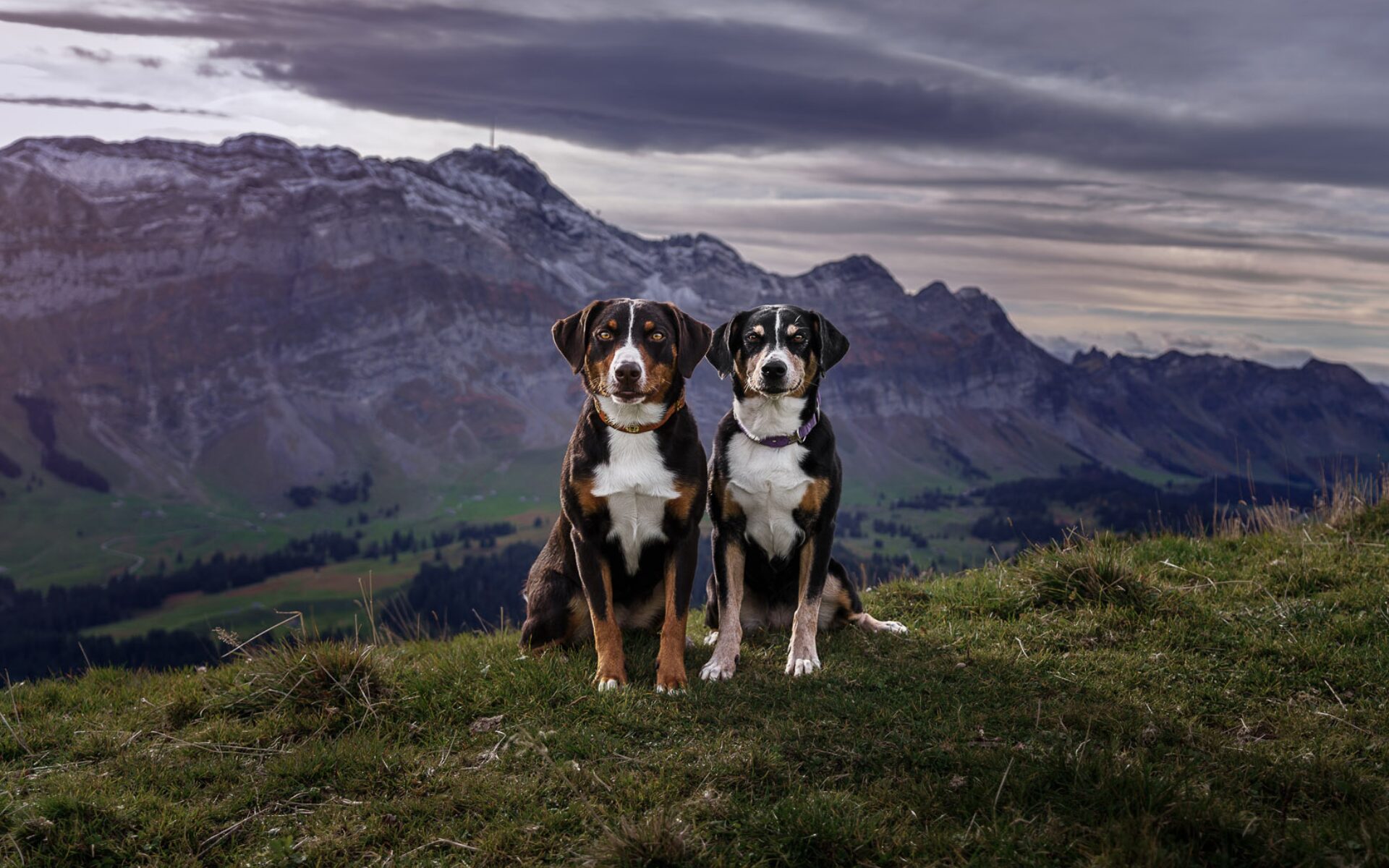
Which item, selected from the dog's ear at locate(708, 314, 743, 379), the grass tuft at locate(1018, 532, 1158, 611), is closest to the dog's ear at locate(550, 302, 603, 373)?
the dog's ear at locate(708, 314, 743, 379)

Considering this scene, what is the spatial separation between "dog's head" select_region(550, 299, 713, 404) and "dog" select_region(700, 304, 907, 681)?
1.14ft

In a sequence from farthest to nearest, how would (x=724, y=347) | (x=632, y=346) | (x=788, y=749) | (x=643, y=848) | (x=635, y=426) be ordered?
(x=724, y=347), (x=635, y=426), (x=632, y=346), (x=788, y=749), (x=643, y=848)

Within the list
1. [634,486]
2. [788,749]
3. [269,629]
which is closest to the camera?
[788,749]

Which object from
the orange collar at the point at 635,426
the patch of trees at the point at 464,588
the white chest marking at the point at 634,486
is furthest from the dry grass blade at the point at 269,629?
the patch of trees at the point at 464,588

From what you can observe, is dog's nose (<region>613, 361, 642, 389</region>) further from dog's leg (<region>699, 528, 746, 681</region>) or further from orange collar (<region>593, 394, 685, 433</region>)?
dog's leg (<region>699, 528, 746, 681</region>)

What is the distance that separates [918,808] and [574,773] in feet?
6.83

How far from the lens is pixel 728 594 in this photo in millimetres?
8008

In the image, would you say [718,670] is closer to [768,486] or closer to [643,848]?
[768,486]

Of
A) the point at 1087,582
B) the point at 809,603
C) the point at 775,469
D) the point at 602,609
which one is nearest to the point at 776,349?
the point at 775,469

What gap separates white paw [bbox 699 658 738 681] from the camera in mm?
7480

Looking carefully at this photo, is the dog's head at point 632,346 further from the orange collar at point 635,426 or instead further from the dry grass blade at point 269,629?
the dry grass blade at point 269,629

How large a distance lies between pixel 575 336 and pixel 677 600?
2.27 metres

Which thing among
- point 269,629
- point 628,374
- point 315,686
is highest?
point 628,374

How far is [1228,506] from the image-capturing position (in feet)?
40.2
